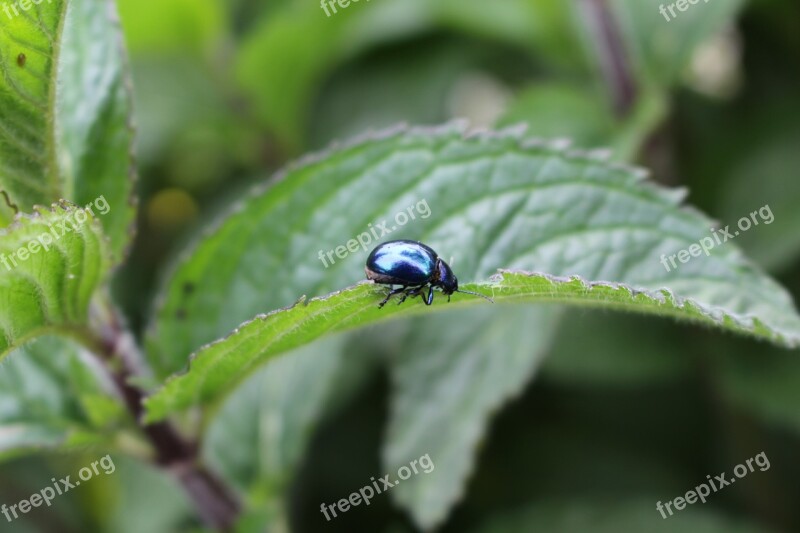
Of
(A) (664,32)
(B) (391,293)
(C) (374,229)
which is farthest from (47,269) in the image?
(A) (664,32)

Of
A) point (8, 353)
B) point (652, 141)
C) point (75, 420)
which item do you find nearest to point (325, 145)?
point (652, 141)

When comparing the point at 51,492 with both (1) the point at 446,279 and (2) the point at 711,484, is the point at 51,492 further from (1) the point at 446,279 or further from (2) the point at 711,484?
(2) the point at 711,484

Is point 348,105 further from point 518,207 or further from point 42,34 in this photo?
point 42,34

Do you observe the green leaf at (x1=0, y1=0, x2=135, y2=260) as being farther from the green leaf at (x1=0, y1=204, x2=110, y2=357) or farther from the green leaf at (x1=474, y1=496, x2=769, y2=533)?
the green leaf at (x1=474, y1=496, x2=769, y2=533)

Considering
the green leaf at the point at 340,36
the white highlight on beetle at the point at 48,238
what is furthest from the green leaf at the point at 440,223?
the green leaf at the point at 340,36

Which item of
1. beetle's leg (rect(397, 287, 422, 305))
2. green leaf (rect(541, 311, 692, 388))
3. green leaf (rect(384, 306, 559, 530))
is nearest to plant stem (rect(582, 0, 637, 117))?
green leaf (rect(541, 311, 692, 388))

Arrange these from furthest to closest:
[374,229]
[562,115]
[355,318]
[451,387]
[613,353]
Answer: [613,353] → [562,115] → [451,387] → [374,229] → [355,318]
